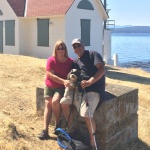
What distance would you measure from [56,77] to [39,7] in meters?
14.5

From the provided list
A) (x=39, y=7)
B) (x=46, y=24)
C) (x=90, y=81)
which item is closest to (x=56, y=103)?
(x=90, y=81)

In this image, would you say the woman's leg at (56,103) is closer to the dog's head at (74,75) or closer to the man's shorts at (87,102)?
the man's shorts at (87,102)

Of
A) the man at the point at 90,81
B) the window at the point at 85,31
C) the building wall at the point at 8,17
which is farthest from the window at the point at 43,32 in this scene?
the man at the point at 90,81

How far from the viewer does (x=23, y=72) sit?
12.1 m

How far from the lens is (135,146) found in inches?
258

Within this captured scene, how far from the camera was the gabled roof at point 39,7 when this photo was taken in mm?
17797

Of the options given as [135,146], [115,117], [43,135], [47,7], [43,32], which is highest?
[47,7]

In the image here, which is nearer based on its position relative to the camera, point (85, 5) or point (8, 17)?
point (85, 5)

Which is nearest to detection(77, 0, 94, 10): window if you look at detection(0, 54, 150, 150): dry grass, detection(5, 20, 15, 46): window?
detection(5, 20, 15, 46): window

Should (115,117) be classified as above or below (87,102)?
below

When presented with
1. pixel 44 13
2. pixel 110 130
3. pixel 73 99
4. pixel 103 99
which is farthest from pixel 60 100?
pixel 44 13

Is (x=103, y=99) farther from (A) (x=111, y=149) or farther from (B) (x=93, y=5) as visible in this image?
(B) (x=93, y=5)

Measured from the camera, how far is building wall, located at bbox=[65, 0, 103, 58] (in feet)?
57.5

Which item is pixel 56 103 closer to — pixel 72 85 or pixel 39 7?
pixel 72 85
